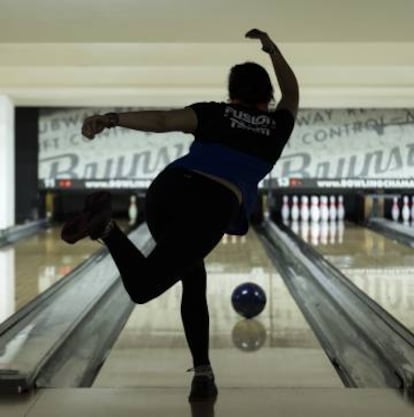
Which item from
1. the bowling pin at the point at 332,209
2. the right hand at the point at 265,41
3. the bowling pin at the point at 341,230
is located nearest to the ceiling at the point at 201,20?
the bowling pin at the point at 341,230

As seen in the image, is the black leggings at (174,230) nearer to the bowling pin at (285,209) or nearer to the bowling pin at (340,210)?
the bowling pin at (285,209)

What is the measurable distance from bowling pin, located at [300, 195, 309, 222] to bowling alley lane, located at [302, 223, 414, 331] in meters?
0.75

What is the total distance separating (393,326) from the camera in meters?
3.61

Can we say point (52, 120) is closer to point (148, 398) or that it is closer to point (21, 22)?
point (21, 22)

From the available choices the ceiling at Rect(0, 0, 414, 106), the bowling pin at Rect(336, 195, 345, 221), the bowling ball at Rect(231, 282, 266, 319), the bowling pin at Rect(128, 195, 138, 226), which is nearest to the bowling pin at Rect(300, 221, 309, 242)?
the bowling pin at Rect(336, 195, 345, 221)

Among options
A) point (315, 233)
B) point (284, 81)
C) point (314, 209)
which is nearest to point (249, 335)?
point (284, 81)

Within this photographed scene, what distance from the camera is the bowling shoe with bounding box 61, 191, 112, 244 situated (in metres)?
2.24

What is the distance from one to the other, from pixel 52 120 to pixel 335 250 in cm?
480

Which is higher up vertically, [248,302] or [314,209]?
[314,209]

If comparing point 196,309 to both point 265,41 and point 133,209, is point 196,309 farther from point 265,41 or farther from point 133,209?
point 133,209

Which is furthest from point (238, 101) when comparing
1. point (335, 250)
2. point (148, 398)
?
point (335, 250)

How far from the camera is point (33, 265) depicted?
20.2 ft

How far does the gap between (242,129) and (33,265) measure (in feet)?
13.8

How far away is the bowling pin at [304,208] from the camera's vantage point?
33.0 feet
